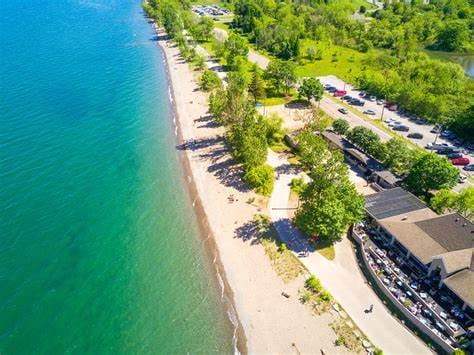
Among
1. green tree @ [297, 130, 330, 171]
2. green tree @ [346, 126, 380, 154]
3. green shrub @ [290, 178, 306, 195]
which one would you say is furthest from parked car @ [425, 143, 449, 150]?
green shrub @ [290, 178, 306, 195]

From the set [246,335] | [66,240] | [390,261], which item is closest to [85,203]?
[66,240]

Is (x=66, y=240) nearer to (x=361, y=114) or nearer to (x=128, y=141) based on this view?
(x=128, y=141)

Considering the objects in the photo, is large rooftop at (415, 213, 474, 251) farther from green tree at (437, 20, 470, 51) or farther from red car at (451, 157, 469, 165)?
green tree at (437, 20, 470, 51)

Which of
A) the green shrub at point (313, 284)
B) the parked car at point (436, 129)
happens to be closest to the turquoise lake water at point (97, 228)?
the green shrub at point (313, 284)

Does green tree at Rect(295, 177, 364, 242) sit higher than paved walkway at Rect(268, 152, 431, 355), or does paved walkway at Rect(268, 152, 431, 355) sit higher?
green tree at Rect(295, 177, 364, 242)

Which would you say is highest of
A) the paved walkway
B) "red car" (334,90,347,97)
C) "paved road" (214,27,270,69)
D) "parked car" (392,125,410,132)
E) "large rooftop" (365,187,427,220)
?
"paved road" (214,27,270,69)
